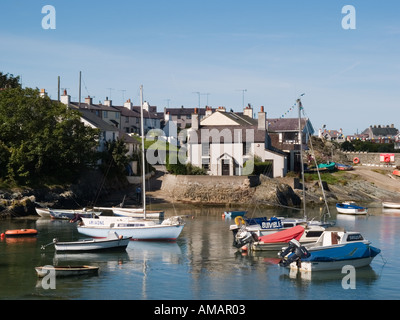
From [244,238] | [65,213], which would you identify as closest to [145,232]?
[244,238]

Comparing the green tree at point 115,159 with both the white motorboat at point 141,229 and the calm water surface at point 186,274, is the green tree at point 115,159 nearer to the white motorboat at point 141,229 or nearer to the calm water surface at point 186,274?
the calm water surface at point 186,274

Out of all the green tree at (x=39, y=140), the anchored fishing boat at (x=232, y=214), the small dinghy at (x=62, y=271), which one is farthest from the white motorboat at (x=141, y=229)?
the green tree at (x=39, y=140)

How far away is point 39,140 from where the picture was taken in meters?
70.6

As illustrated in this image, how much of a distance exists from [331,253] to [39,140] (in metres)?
43.3

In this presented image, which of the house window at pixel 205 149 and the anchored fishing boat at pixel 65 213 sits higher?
the house window at pixel 205 149

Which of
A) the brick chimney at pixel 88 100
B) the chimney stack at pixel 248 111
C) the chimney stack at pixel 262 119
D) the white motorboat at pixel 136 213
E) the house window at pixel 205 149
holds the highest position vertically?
the brick chimney at pixel 88 100

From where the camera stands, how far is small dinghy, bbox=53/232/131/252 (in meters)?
43.5

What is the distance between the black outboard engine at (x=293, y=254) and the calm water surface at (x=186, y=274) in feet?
2.28

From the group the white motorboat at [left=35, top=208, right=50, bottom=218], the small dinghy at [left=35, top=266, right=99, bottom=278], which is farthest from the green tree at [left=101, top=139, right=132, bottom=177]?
the small dinghy at [left=35, top=266, right=99, bottom=278]

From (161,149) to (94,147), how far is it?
17278 mm

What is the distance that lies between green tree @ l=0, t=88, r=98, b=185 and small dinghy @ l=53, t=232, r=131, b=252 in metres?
27.1

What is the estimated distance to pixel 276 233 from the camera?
151 ft

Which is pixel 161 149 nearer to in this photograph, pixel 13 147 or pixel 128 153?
pixel 128 153

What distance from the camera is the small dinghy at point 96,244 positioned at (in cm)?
4353
